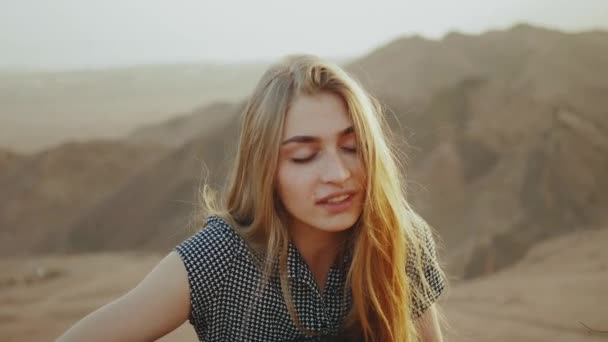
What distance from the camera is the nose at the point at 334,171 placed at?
1865 millimetres

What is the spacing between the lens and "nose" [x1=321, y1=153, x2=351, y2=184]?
1865mm

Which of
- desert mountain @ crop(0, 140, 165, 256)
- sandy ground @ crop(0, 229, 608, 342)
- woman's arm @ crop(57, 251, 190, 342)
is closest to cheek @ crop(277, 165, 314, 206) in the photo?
woman's arm @ crop(57, 251, 190, 342)

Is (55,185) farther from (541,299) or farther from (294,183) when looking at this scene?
(294,183)

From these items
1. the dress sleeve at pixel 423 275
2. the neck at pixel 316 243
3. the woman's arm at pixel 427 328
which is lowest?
the woman's arm at pixel 427 328

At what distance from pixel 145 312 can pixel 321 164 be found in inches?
26.5

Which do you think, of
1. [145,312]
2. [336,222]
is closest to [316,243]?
[336,222]

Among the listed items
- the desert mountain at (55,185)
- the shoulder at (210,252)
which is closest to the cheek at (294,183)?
the shoulder at (210,252)

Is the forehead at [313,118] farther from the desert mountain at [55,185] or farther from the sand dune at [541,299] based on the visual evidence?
the desert mountain at [55,185]

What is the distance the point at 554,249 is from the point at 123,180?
20.8 ft

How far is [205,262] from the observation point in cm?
189

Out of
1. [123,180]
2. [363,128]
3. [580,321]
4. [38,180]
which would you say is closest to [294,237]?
[363,128]

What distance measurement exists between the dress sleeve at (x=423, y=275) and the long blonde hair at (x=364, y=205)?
0.13 ft

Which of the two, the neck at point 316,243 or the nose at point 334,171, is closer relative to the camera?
the nose at point 334,171

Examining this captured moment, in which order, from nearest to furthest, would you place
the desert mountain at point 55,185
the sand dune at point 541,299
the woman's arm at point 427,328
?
the woman's arm at point 427,328
the sand dune at point 541,299
the desert mountain at point 55,185
